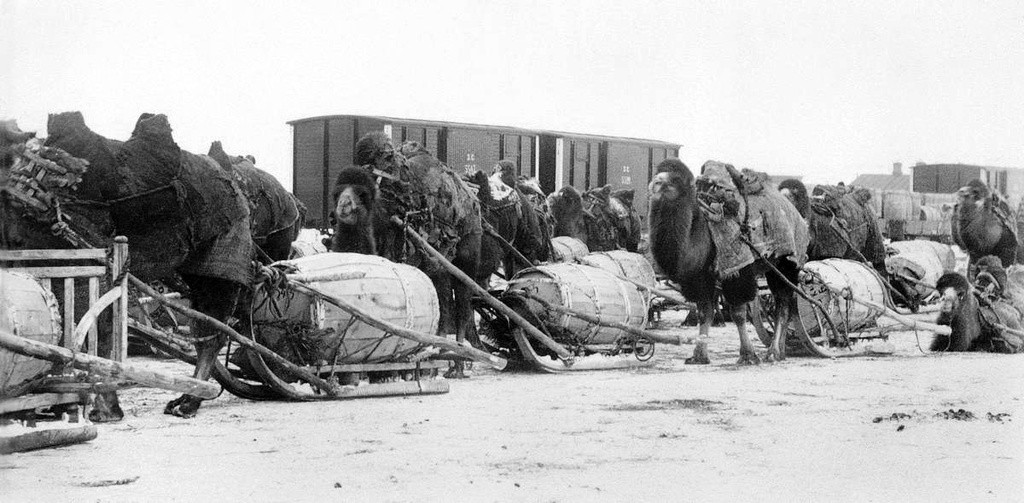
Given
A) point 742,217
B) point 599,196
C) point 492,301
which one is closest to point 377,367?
point 492,301

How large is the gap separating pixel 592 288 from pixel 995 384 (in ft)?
14.0

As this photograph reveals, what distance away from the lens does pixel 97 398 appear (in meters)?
8.77

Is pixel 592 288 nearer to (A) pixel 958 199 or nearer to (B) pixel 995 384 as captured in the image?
(B) pixel 995 384

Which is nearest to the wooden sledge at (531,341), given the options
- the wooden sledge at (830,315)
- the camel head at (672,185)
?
the camel head at (672,185)

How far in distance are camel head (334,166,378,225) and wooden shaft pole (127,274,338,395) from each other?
2.83 metres

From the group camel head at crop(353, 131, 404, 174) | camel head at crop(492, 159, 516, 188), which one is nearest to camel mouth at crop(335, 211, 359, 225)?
camel head at crop(353, 131, 404, 174)

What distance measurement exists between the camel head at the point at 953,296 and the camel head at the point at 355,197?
26.5 ft

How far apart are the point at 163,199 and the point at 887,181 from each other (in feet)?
85.4

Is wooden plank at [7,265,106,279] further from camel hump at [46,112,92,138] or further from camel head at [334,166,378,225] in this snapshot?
camel head at [334,166,378,225]

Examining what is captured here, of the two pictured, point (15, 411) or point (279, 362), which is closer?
point (15, 411)

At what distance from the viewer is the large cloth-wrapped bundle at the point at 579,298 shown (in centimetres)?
1312

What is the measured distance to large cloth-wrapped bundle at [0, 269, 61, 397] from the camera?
6.73 meters

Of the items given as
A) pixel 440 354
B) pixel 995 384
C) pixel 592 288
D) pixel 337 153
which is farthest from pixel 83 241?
pixel 337 153

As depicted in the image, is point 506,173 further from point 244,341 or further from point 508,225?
point 244,341
